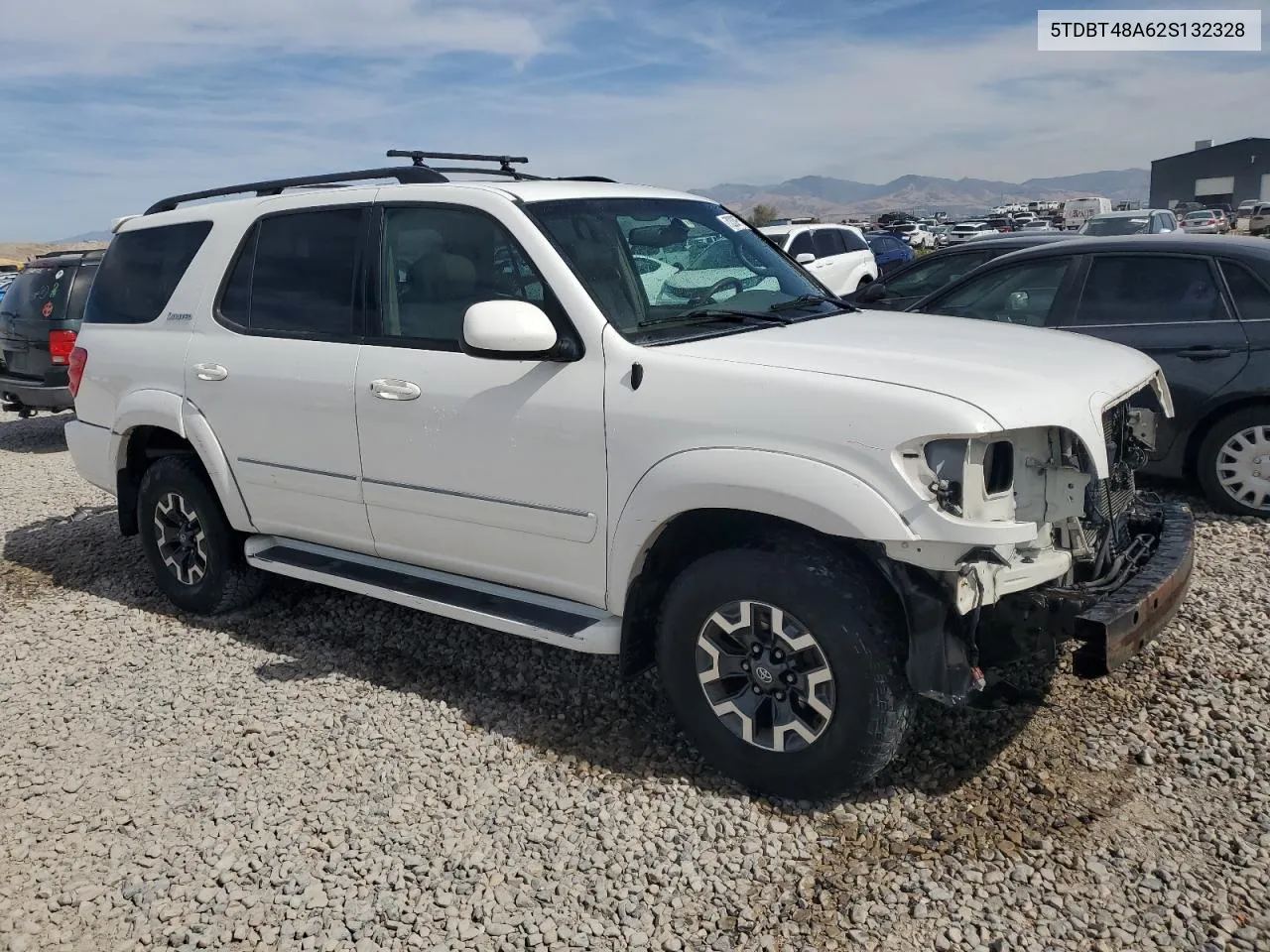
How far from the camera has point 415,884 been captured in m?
3.15

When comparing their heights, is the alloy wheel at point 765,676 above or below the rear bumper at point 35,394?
below

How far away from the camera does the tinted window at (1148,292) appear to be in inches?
243

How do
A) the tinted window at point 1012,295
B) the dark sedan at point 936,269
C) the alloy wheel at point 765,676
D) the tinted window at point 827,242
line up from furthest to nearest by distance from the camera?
1. the tinted window at point 827,242
2. the dark sedan at point 936,269
3. the tinted window at point 1012,295
4. the alloy wheel at point 765,676

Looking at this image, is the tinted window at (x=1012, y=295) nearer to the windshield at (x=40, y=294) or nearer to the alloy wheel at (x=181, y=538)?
the alloy wheel at (x=181, y=538)

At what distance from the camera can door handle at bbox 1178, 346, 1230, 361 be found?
598 cm

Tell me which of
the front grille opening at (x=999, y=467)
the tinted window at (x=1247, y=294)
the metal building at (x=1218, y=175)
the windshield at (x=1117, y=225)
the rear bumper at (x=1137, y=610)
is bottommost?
the rear bumper at (x=1137, y=610)

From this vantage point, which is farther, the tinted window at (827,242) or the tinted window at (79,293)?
the tinted window at (827,242)

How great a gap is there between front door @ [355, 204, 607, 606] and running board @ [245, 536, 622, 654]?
57 mm

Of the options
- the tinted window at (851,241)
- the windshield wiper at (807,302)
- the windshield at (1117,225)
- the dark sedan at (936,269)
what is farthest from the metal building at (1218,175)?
the windshield wiper at (807,302)

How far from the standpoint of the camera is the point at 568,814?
3.47 m

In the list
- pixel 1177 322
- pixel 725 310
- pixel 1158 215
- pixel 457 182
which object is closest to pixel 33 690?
pixel 457 182

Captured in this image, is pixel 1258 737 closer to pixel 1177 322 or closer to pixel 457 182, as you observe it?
pixel 1177 322

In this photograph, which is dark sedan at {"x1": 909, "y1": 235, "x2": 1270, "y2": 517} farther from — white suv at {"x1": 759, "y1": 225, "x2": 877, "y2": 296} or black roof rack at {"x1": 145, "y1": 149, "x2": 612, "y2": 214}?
white suv at {"x1": 759, "y1": 225, "x2": 877, "y2": 296}

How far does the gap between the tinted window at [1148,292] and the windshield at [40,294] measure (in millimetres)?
9984
